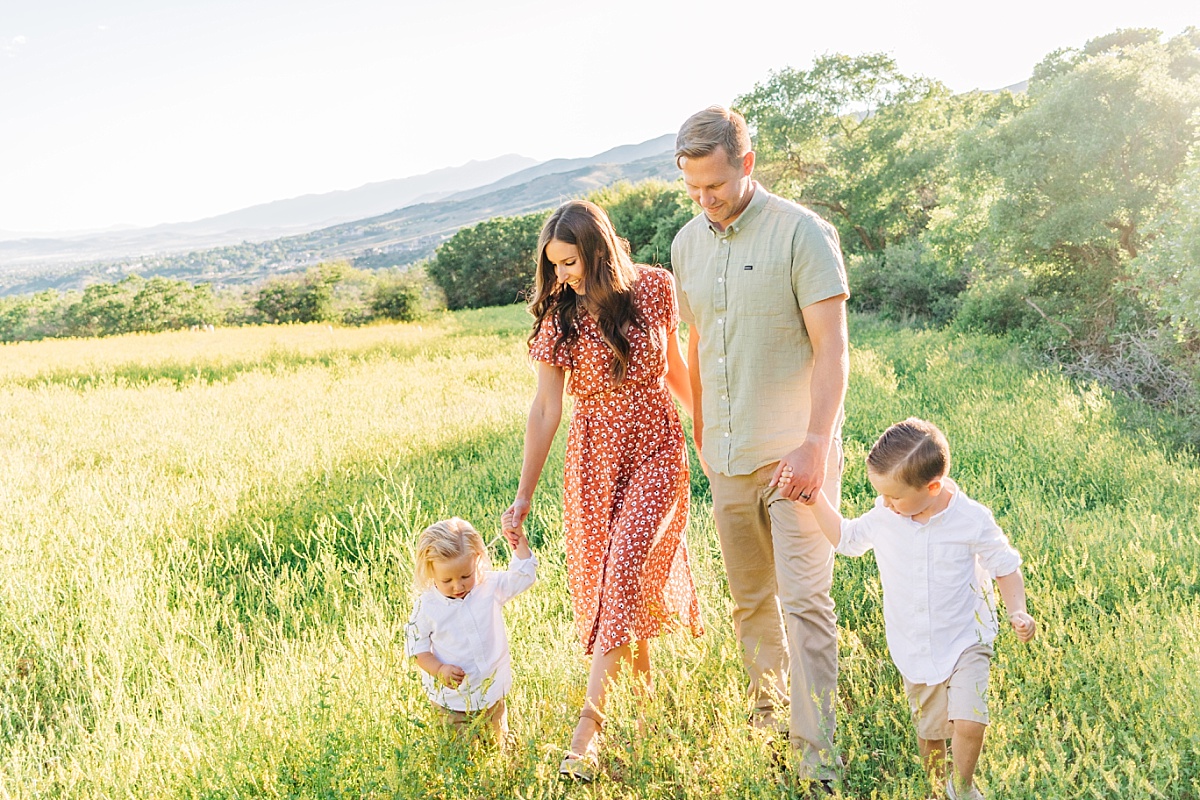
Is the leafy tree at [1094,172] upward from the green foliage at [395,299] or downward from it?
upward

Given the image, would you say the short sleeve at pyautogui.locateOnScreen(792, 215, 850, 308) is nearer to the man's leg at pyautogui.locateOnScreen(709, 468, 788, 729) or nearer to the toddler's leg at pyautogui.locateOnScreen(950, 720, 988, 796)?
the man's leg at pyautogui.locateOnScreen(709, 468, 788, 729)

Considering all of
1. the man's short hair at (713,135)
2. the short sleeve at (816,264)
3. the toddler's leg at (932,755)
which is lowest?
the toddler's leg at (932,755)

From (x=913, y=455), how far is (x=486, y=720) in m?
1.81

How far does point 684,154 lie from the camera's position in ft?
8.80

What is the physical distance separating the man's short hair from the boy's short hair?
1080mm

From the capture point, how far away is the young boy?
7.94ft

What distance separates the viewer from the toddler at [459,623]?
2.78 metres

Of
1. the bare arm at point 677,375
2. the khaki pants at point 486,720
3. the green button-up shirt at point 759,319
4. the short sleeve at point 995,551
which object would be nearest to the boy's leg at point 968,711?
the short sleeve at point 995,551

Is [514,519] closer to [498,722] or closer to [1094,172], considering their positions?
[498,722]

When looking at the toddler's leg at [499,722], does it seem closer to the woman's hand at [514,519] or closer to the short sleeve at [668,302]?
the woman's hand at [514,519]

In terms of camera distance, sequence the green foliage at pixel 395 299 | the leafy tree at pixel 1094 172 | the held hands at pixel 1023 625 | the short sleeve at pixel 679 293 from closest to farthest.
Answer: the held hands at pixel 1023 625 → the short sleeve at pixel 679 293 → the leafy tree at pixel 1094 172 → the green foliage at pixel 395 299

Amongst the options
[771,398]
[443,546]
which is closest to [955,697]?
[771,398]

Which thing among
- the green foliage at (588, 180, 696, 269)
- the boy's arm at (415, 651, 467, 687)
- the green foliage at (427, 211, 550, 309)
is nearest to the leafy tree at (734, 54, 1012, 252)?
the green foliage at (588, 180, 696, 269)

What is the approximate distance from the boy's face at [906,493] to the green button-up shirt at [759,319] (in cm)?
45
